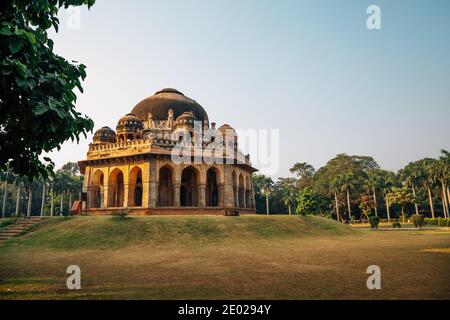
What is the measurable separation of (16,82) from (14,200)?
226ft

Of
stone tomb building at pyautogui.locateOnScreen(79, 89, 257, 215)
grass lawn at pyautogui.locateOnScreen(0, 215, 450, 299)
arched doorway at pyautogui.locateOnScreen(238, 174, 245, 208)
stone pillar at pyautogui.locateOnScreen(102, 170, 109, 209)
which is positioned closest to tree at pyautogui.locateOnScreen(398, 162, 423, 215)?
arched doorway at pyautogui.locateOnScreen(238, 174, 245, 208)

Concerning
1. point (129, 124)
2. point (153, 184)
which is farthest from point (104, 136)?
point (153, 184)

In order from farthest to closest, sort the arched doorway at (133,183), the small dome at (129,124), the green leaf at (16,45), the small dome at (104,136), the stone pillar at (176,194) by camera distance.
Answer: the small dome at (104,136) → the small dome at (129,124) → the arched doorway at (133,183) → the stone pillar at (176,194) → the green leaf at (16,45)

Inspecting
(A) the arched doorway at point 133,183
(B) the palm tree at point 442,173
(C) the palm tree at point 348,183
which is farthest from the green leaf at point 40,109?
(C) the palm tree at point 348,183

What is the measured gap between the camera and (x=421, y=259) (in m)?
11.2

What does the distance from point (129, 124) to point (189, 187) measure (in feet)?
30.2

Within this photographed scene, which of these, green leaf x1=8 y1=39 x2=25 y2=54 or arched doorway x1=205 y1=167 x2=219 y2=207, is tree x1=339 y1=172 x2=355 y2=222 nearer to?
arched doorway x1=205 y1=167 x2=219 y2=207

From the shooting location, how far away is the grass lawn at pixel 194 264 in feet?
22.8

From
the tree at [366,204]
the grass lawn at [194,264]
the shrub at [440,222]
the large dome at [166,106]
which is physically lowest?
the shrub at [440,222]

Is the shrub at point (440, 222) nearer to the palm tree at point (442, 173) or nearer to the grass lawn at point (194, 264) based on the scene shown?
the palm tree at point (442, 173)

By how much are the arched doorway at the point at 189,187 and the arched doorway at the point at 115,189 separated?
665cm

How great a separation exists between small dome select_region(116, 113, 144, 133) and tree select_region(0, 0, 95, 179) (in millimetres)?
25910

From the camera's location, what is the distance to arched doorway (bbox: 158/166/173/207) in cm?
3275

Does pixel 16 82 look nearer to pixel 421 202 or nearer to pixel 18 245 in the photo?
pixel 18 245
